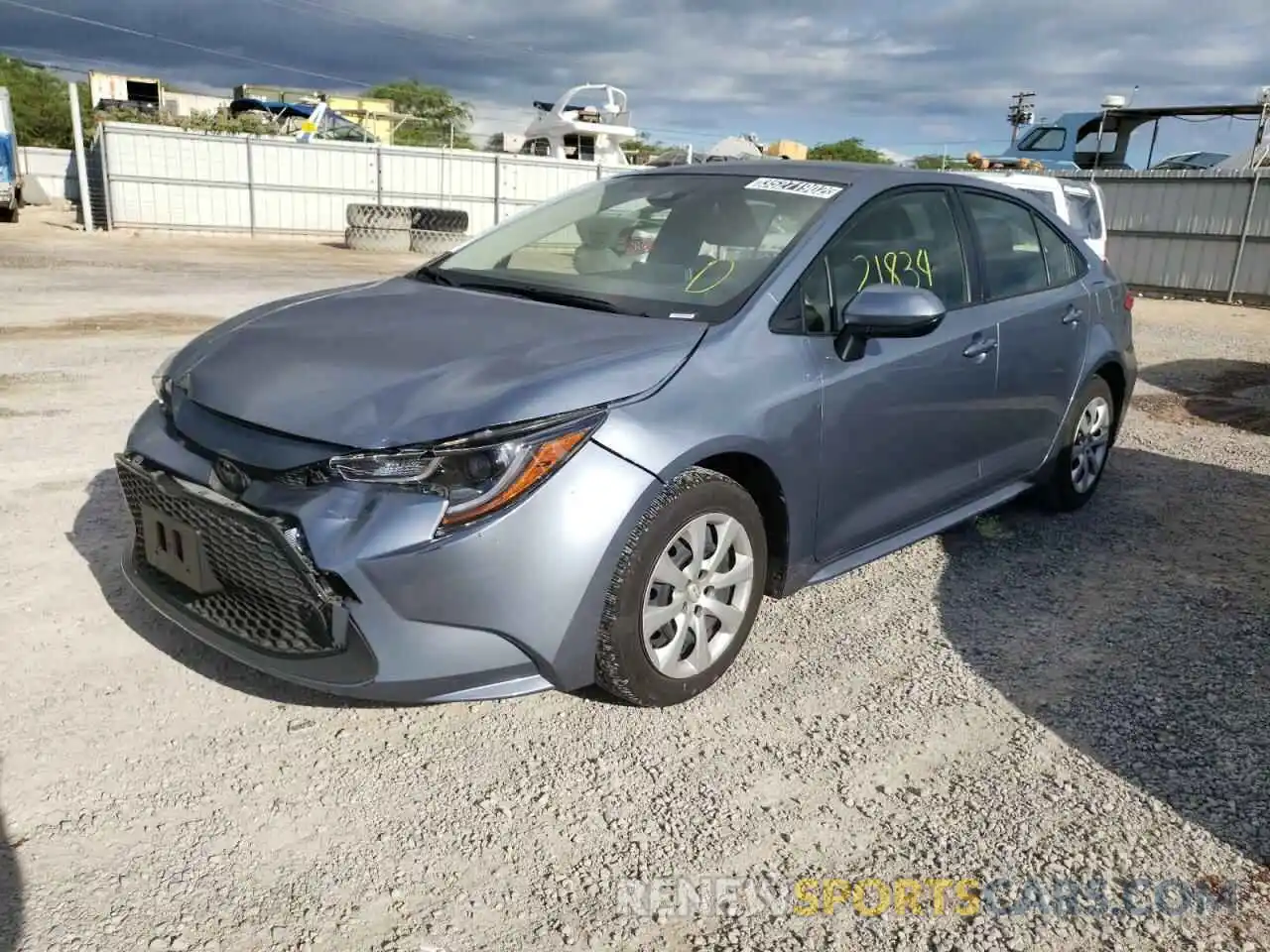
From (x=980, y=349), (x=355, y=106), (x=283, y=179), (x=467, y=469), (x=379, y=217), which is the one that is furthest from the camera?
(x=355, y=106)

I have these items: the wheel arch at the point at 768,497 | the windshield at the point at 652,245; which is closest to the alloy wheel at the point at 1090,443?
the windshield at the point at 652,245

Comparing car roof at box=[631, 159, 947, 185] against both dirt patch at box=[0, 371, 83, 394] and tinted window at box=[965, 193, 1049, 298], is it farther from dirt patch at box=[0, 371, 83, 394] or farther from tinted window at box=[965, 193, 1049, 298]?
dirt patch at box=[0, 371, 83, 394]

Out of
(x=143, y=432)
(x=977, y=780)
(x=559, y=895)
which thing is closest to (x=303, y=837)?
(x=559, y=895)

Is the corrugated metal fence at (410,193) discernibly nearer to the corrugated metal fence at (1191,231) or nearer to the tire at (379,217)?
the corrugated metal fence at (1191,231)

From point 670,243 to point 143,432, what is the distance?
184cm

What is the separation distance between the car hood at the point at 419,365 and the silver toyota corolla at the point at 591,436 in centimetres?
1

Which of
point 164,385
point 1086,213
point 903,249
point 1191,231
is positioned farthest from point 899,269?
point 1191,231

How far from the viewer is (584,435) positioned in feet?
8.52

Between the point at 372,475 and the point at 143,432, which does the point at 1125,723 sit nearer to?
the point at 372,475

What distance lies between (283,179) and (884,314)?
23.9m

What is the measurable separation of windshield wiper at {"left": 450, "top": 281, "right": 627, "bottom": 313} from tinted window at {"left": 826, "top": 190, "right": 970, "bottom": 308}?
79cm

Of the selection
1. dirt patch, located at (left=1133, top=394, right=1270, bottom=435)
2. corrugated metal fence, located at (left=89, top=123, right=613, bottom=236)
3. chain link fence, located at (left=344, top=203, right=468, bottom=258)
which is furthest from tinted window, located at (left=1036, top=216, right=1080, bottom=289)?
corrugated metal fence, located at (left=89, top=123, right=613, bottom=236)

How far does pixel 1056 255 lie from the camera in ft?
15.4

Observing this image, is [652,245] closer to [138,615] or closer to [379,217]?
[138,615]
